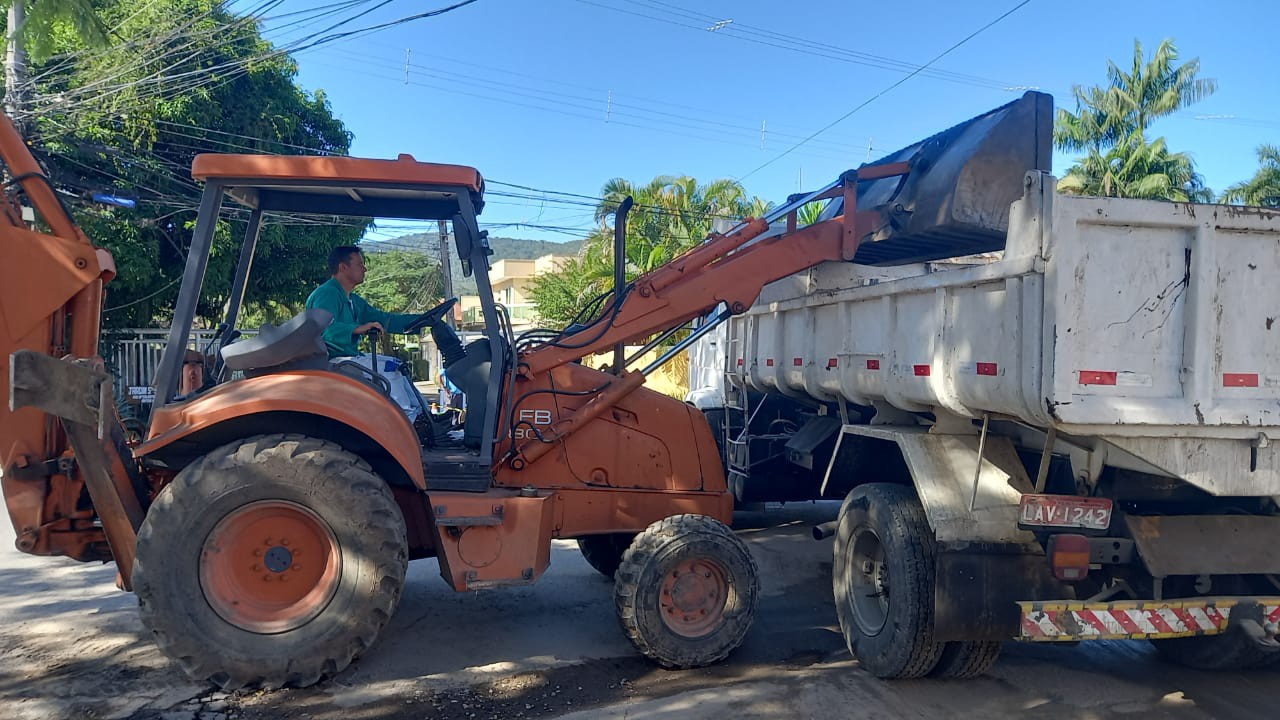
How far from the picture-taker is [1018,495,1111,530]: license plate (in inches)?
136

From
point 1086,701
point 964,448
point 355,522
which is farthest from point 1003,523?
point 355,522

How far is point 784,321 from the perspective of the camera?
19.1 feet

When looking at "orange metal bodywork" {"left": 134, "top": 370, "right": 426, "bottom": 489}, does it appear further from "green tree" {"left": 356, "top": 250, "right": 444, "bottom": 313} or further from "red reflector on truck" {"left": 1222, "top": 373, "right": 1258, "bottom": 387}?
"green tree" {"left": 356, "top": 250, "right": 444, "bottom": 313}

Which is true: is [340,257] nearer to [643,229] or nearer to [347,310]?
[347,310]

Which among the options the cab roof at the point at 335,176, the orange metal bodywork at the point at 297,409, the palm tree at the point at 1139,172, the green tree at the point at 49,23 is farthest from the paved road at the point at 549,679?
the palm tree at the point at 1139,172

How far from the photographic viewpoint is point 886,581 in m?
4.18

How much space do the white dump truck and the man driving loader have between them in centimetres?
284

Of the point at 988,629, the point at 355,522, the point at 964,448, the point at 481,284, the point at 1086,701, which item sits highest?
the point at 481,284

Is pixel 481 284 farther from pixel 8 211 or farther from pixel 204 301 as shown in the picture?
pixel 204 301

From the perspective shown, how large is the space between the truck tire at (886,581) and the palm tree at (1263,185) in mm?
25617

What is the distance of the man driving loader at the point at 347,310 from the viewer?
443cm

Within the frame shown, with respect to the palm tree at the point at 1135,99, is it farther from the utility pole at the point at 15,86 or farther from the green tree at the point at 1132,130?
the utility pole at the point at 15,86

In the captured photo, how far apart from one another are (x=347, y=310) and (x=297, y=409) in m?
1.15

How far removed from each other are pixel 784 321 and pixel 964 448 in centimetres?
205
